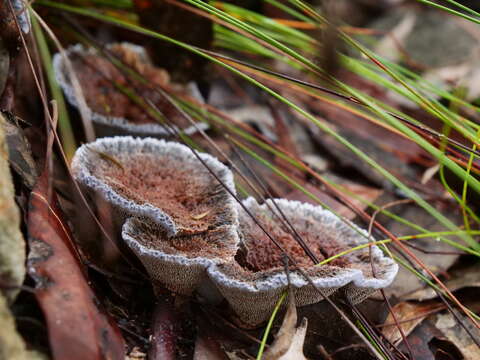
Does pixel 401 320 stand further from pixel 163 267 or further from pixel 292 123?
pixel 292 123

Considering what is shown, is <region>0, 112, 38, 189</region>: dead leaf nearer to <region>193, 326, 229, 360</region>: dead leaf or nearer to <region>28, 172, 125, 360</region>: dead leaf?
<region>28, 172, 125, 360</region>: dead leaf

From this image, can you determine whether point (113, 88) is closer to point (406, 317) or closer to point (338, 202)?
point (338, 202)

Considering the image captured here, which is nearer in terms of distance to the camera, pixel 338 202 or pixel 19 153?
pixel 19 153

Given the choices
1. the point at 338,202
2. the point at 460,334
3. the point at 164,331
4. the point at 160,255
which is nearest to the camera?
the point at 160,255

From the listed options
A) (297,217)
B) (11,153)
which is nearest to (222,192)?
(297,217)

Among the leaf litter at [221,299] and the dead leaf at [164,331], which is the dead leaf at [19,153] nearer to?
the leaf litter at [221,299]

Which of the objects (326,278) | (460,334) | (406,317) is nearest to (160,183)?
(326,278)
